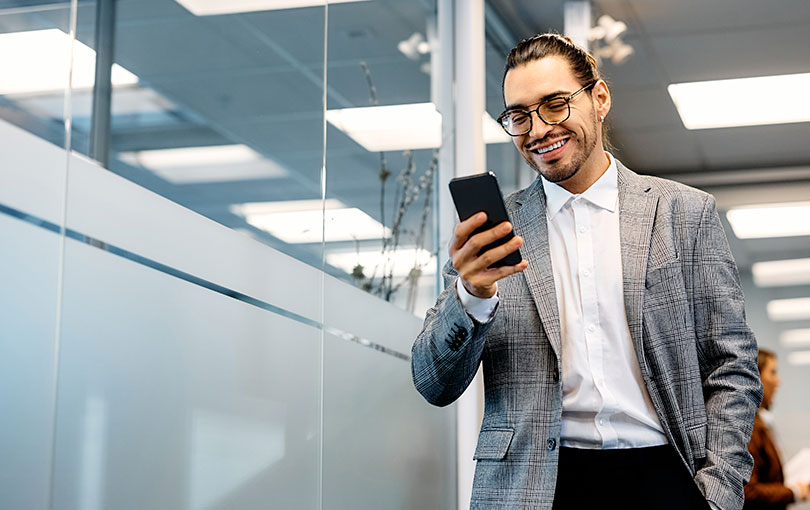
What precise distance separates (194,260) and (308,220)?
1.78 ft

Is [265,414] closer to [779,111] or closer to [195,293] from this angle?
[195,293]

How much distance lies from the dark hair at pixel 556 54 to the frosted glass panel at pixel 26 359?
3.27 feet

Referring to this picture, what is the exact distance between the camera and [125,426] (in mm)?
1607

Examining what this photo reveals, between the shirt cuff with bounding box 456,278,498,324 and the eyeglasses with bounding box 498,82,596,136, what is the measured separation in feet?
1.17

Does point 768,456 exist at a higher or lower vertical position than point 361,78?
lower

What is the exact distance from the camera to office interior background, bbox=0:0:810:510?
1.44 metres

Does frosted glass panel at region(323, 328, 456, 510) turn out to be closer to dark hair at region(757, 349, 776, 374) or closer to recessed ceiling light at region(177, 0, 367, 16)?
recessed ceiling light at region(177, 0, 367, 16)

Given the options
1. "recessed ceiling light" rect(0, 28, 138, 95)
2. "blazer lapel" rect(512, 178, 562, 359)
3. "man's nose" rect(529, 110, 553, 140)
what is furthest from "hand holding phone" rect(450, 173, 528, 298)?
"recessed ceiling light" rect(0, 28, 138, 95)

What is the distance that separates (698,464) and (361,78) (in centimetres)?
150

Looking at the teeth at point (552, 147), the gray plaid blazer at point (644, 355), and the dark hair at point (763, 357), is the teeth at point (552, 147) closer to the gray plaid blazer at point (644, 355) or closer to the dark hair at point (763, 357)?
the gray plaid blazer at point (644, 355)

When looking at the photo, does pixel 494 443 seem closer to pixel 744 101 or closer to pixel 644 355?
pixel 644 355

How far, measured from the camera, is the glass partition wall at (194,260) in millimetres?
1425

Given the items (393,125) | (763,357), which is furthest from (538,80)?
(763,357)

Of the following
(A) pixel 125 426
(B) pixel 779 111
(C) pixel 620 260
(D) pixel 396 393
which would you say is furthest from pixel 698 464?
(B) pixel 779 111
